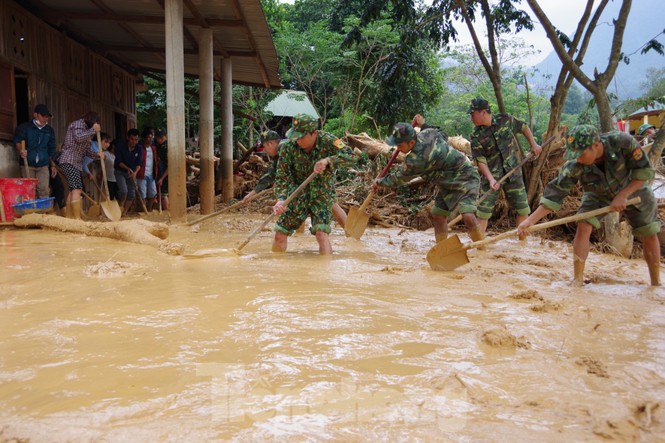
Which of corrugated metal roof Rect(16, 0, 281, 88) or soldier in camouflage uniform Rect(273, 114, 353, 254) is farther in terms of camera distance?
corrugated metal roof Rect(16, 0, 281, 88)

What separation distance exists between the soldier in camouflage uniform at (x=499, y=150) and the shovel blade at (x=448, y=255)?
1.82m

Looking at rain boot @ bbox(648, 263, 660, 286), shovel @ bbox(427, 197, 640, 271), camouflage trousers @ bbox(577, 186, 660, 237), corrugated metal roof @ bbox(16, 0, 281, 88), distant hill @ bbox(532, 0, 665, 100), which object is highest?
distant hill @ bbox(532, 0, 665, 100)

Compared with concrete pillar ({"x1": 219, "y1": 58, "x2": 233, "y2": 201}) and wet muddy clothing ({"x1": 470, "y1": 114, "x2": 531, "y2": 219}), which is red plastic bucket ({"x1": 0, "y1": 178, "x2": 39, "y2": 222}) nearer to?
concrete pillar ({"x1": 219, "y1": 58, "x2": 233, "y2": 201})

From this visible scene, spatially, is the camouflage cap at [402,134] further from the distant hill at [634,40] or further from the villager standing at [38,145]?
the distant hill at [634,40]

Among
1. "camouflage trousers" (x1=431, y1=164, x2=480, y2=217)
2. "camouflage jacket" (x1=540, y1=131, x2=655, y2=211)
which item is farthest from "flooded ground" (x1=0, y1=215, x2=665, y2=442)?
"camouflage trousers" (x1=431, y1=164, x2=480, y2=217)

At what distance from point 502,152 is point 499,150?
4cm

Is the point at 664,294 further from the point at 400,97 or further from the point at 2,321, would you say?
the point at 400,97

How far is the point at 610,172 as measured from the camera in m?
3.81

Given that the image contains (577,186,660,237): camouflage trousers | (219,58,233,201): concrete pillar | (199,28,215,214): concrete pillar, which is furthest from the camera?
(219,58,233,201): concrete pillar

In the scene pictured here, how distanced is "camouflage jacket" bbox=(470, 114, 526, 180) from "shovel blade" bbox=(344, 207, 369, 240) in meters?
1.48

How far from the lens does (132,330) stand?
7.81ft

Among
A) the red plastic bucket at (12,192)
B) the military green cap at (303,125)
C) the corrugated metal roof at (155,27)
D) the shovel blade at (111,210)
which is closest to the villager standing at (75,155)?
the shovel blade at (111,210)

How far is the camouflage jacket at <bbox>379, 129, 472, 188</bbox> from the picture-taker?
4.87 m

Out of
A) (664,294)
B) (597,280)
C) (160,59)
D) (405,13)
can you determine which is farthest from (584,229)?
(160,59)
